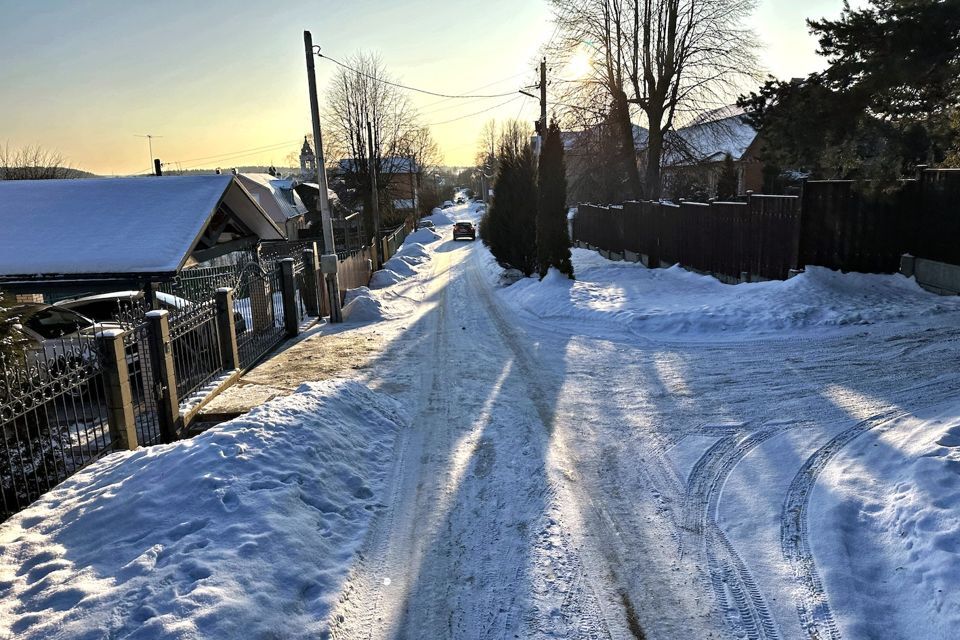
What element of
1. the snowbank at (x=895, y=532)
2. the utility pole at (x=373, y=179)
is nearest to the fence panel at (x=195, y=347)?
the snowbank at (x=895, y=532)

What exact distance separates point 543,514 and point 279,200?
3762cm

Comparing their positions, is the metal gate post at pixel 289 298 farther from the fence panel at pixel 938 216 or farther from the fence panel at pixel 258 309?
the fence panel at pixel 938 216

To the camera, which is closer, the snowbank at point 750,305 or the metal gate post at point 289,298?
the snowbank at point 750,305

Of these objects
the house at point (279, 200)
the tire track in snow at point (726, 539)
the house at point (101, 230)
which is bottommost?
the tire track in snow at point (726, 539)

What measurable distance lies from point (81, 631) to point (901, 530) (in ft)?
16.7

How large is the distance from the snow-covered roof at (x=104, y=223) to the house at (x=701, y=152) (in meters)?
15.7

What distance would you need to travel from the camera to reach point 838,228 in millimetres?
12500

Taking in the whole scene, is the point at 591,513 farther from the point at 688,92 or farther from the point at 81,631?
the point at 688,92

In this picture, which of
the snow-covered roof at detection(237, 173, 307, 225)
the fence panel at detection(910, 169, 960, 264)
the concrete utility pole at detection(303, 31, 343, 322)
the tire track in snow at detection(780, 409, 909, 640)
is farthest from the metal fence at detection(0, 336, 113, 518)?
the snow-covered roof at detection(237, 173, 307, 225)

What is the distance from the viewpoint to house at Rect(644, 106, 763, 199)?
27312 millimetres

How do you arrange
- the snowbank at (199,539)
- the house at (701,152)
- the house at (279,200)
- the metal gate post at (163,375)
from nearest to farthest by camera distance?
the snowbank at (199,539), the metal gate post at (163,375), the house at (701,152), the house at (279,200)

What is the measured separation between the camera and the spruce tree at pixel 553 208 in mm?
17422

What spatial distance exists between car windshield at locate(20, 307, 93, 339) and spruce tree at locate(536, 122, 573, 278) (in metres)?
11.6

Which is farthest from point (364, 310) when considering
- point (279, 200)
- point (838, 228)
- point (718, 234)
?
point (279, 200)
